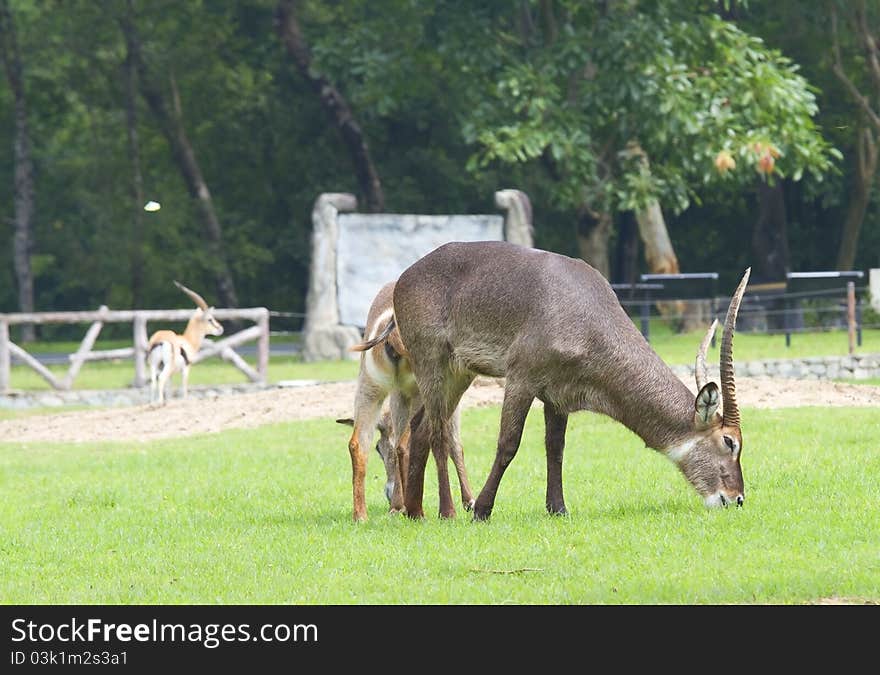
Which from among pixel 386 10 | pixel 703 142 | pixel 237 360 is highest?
pixel 386 10

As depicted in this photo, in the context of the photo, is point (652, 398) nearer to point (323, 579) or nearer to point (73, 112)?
point (323, 579)

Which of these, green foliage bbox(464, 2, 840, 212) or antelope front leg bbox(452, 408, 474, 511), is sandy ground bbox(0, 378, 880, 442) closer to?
antelope front leg bbox(452, 408, 474, 511)

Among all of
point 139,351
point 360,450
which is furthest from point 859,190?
point 360,450

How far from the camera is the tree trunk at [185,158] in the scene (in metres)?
35.1

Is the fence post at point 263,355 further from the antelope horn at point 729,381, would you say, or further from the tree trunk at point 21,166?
the tree trunk at point 21,166

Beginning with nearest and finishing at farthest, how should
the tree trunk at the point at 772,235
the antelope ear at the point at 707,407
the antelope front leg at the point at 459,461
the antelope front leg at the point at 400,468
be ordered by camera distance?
the antelope ear at the point at 707,407, the antelope front leg at the point at 400,468, the antelope front leg at the point at 459,461, the tree trunk at the point at 772,235

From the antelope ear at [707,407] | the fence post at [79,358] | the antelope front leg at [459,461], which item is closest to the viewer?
the antelope ear at [707,407]

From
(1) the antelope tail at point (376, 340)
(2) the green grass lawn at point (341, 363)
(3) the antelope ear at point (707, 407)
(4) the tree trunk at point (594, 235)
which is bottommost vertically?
(2) the green grass lawn at point (341, 363)

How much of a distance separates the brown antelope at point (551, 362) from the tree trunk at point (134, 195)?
28525 mm

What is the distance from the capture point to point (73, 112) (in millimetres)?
42219

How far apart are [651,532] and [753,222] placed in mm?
33446

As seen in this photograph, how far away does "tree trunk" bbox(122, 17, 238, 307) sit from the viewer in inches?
1383

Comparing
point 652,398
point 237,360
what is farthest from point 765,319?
point 652,398

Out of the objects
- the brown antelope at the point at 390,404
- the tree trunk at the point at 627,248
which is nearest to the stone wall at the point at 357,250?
the tree trunk at the point at 627,248
